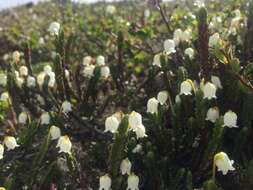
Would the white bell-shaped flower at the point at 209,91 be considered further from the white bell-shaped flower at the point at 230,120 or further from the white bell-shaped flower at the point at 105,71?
the white bell-shaped flower at the point at 105,71

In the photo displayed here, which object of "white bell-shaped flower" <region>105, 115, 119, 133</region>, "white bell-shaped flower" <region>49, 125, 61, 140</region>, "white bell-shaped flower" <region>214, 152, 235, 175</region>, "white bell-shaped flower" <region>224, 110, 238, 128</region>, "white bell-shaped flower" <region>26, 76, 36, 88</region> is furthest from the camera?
"white bell-shaped flower" <region>26, 76, 36, 88</region>

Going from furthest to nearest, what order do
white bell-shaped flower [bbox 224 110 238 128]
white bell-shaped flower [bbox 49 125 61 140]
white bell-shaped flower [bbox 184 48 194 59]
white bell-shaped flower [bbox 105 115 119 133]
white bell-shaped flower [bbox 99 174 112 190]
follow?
1. white bell-shaped flower [bbox 184 48 194 59]
2. white bell-shaped flower [bbox 49 125 61 140]
3. white bell-shaped flower [bbox 105 115 119 133]
4. white bell-shaped flower [bbox 224 110 238 128]
5. white bell-shaped flower [bbox 99 174 112 190]

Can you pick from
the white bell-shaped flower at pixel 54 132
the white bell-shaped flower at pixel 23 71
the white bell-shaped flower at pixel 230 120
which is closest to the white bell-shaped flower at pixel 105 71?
the white bell-shaped flower at pixel 23 71

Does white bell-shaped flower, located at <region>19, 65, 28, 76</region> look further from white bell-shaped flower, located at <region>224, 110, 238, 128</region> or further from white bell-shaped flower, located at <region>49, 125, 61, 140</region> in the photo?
white bell-shaped flower, located at <region>224, 110, 238, 128</region>

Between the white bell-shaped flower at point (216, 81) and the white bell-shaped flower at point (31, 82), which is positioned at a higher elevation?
the white bell-shaped flower at point (31, 82)

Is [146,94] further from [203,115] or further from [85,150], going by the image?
[203,115]

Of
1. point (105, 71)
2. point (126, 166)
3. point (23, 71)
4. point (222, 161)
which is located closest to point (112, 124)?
point (126, 166)

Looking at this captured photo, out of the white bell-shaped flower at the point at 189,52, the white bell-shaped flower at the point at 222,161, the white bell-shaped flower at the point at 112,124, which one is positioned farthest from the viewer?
the white bell-shaped flower at the point at 189,52

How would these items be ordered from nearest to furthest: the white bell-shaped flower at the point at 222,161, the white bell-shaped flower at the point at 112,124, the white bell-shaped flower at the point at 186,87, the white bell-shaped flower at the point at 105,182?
the white bell-shaped flower at the point at 222,161
the white bell-shaped flower at the point at 105,182
the white bell-shaped flower at the point at 112,124
the white bell-shaped flower at the point at 186,87

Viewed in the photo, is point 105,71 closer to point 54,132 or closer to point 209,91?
point 54,132

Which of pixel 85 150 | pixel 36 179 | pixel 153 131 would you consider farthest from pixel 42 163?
pixel 153 131

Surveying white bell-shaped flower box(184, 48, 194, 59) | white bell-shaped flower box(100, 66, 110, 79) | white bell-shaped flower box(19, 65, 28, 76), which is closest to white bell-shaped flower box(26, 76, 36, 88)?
white bell-shaped flower box(19, 65, 28, 76)
